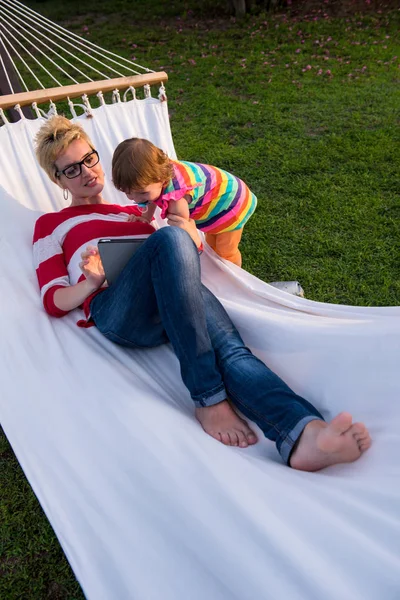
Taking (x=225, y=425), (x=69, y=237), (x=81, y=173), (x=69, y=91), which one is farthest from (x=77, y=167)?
(x=225, y=425)

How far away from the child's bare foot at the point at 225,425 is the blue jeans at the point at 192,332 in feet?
0.08

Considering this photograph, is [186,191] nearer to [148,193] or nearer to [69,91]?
[148,193]

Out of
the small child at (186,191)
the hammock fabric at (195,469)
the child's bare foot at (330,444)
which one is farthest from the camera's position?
the small child at (186,191)

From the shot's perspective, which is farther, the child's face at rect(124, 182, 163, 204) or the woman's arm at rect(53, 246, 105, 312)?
the child's face at rect(124, 182, 163, 204)

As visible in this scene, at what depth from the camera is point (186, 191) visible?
1.86 meters

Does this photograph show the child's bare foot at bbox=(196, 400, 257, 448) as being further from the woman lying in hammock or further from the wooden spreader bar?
the wooden spreader bar

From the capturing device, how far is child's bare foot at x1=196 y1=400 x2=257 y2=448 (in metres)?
1.36

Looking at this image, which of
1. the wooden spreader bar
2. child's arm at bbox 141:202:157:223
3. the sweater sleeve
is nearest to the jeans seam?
the sweater sleeve

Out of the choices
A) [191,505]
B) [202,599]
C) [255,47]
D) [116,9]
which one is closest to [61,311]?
[191,505]

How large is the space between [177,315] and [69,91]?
1473mm

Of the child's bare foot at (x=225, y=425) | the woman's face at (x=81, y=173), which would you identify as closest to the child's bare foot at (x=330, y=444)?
the child's bare foot at (x=225, y=425)

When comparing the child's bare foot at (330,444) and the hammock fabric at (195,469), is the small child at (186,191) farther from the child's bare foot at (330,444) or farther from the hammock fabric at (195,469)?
the child's bare foot at (330,444)

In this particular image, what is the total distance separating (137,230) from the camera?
6.27 ft

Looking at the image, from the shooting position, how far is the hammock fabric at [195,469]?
0.97 meters
